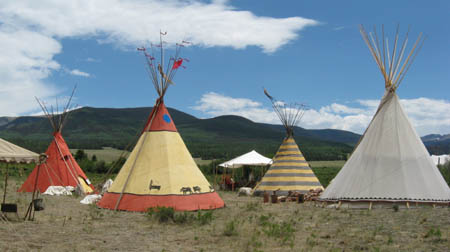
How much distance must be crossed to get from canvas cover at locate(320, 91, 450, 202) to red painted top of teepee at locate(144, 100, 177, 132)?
15.0 feet

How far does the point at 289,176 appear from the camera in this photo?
628 inches

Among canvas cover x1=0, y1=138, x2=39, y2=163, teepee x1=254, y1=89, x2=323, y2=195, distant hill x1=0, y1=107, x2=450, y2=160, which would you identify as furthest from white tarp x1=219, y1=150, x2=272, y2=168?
distant hill x1=0, y1=107, x2=450, y2=160

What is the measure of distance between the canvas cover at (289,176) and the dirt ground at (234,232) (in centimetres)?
533

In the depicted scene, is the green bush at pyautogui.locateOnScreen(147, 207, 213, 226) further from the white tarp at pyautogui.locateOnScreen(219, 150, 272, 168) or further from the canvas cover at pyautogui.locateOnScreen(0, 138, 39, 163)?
the white tarp at pyautogui.locateOnScreen(219, 150, 272, 168)

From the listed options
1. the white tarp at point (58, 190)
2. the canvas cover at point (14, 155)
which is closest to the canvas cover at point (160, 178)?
the canvas cover at point (14, 155)

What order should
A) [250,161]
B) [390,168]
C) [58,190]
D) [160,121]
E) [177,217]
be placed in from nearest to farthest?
[177,217] → [390,168] → [160,121] → [58,190] → [250,161]

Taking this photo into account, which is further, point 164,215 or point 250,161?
point 250,161

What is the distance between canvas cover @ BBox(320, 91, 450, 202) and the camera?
34.8ft

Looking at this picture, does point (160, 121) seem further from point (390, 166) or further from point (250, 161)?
point (250, 161)

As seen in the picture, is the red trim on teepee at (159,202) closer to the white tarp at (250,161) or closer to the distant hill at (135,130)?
the white tarp at (250,161)

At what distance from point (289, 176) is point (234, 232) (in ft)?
28.8

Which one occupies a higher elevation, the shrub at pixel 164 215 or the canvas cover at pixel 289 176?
the canvas cover at pixel 289 176

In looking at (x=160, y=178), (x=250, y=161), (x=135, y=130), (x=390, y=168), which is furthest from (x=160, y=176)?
(x=135, y=130)

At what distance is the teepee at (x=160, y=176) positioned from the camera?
10.2m
